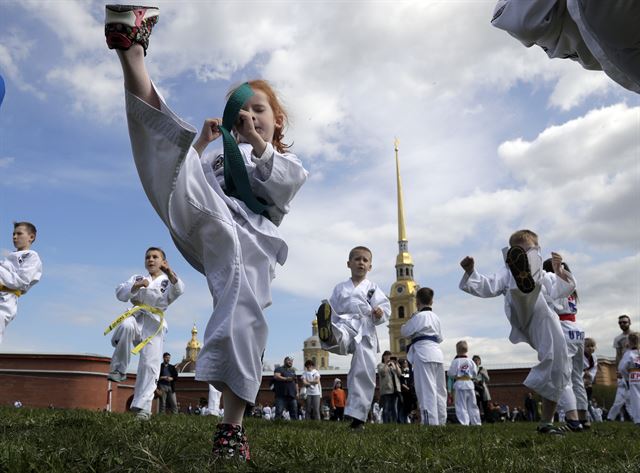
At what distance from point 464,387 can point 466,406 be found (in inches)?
19.9

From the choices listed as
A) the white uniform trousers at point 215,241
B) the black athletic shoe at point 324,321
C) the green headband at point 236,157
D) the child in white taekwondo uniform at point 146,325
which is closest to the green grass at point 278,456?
the white uniform trousers at point 215,241

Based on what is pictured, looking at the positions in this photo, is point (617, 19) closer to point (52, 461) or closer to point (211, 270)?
point (211, 270)

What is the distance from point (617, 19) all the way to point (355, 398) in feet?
20.6

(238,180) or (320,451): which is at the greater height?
(238,180)

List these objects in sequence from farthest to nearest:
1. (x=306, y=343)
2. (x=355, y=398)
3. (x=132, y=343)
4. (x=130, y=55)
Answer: (x=306, y=343) < (x=132, y=343) < (x=355, y=398) < (x=130, y=55)

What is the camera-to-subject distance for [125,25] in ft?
8.16

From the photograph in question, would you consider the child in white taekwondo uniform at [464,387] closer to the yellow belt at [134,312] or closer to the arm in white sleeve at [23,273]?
the yellow belt at [134,312]

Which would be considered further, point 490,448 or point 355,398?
point 355,398

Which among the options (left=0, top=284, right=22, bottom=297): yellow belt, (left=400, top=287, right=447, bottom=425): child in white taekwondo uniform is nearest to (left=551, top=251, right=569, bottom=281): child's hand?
(left=400, top=287, right=447, bottom=425): child in white taekwondo uniform

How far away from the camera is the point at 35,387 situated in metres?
22.1

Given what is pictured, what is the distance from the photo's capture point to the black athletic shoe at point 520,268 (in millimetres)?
6031

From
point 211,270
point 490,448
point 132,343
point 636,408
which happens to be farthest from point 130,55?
point 636,408

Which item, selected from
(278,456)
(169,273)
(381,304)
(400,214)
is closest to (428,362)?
(381,304)

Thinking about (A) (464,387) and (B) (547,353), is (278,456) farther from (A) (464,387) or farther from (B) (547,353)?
(A) (464,387)
